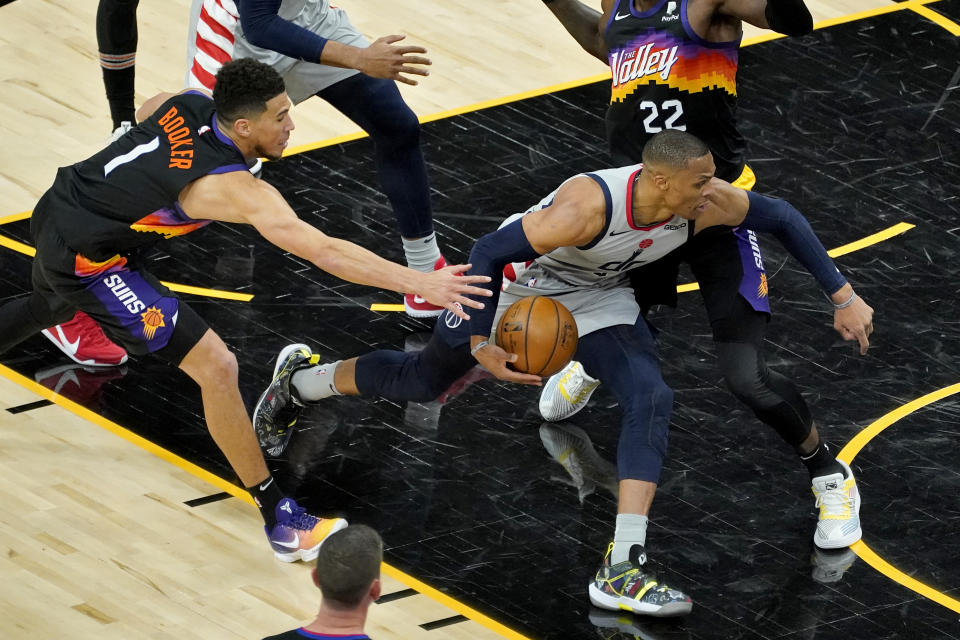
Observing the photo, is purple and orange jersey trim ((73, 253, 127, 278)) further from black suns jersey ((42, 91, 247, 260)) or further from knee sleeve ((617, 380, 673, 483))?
knee sleeve ((617, 380, 673, 483))

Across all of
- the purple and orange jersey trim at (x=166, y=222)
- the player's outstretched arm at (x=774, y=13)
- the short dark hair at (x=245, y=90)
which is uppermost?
the player's outstretched arm at (x=774, y=13)

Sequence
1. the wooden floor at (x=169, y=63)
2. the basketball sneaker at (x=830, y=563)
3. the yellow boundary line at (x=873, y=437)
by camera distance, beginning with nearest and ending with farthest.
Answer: the yellow boundary line at (x=873, y=437) < the basketball sneaker at (x=830, y=563) < the wooden floor at (x=169, y=63)

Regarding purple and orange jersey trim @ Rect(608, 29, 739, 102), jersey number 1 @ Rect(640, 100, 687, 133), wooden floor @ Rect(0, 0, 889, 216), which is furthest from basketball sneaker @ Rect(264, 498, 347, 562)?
wooden floor @ Rect(0, 0, 889, 216)

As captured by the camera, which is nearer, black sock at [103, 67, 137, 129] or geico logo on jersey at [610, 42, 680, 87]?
geico logo on jersey at [610, 42, 680, 87]

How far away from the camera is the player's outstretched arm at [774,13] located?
698cm

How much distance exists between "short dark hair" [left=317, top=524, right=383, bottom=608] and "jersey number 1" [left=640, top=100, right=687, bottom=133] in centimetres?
328

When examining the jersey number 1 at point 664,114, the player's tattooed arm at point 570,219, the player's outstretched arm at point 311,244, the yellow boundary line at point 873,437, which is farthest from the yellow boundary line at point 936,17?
the player's outstretched arm at point 311,244

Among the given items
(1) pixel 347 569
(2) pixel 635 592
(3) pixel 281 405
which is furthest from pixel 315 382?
Result: (1) pixel 347 569

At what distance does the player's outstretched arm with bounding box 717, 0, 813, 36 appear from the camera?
6.98 meters

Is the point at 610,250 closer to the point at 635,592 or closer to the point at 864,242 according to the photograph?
the point at 635,592

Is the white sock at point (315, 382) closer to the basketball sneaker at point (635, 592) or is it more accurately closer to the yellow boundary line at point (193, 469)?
the yellow boundary line at point (193, 469)

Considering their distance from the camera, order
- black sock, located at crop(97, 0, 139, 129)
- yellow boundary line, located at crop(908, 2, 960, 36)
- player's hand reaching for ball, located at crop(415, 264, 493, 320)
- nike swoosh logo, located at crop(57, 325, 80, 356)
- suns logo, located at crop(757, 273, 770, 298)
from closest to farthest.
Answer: player's hand reaching for ball, located at crop(415, 264, 493, 320) < suns logo, located at crop(757, 273, 770, 298) < nike swoosh logo, located at crop(57, 325, 80, 356) < black sock, located at crop(97, 0, 139, 129) < yellow boundary line, located at crop(908, 2, 960, 36)

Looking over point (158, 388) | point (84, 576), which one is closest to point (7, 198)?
point (158, 388)

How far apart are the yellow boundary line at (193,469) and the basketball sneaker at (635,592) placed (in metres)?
0.38
